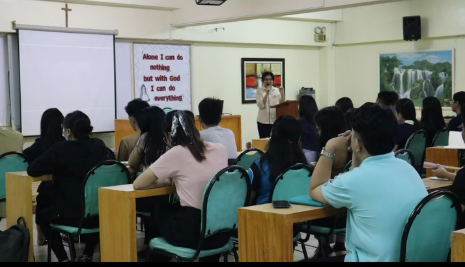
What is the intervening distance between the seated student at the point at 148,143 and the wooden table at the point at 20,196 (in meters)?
0.61

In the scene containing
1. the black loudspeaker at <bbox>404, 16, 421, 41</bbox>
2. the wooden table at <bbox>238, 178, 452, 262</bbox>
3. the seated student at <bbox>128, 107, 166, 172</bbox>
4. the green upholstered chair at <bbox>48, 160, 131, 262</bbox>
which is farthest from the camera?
the black loudspeaker at <bbox>404, 16, 421, 41</bbox>

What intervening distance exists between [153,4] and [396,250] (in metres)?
7.27

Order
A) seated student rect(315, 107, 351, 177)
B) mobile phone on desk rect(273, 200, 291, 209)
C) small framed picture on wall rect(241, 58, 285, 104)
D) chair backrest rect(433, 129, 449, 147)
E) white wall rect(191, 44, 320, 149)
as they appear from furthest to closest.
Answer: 1. small framed picture on wall rect(241, 58, 285, 104)
2. white wall rect(191, 44, 320, 149)
3. chair backrest rect(433, 129, 449, 147)
4. seated student rect(315, 107, 351, 177)
5. mobile phone on desk rect(273, 200, 291, 209)

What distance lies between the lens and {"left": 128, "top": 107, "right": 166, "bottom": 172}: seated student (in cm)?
437

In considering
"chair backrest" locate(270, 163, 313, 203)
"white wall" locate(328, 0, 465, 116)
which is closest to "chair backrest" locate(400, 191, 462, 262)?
"chair backrest" locate(270, 163, 313, 203)

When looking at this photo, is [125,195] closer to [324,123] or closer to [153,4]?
[324,123]

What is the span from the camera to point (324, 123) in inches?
165

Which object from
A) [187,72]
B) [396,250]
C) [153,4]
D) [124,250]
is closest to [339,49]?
[187,72]

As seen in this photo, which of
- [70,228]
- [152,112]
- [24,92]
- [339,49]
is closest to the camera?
[70,228]

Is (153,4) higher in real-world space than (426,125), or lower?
higher

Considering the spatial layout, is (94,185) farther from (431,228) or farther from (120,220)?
(431,228)

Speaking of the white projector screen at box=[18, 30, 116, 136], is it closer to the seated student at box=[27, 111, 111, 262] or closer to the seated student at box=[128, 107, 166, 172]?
the seated student at box=[128, 107, 166, 172]

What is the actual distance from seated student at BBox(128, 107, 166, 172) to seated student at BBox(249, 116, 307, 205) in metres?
0.89

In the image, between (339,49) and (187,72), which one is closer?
(187,72)
